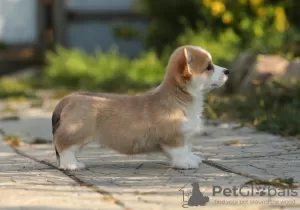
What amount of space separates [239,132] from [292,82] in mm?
1550

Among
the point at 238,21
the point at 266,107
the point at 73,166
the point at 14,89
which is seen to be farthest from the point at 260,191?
the point at 14,89

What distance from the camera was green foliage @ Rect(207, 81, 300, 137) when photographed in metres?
6.25

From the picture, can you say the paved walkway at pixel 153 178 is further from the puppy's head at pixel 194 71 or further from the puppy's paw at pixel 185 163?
the puppy's head at pixel 194 71

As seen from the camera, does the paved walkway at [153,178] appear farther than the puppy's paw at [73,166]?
No

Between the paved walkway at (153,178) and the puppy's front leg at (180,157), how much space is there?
0.06 m

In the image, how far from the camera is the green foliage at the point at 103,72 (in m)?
10.6

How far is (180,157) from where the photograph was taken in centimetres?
457

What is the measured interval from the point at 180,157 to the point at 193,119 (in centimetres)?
29

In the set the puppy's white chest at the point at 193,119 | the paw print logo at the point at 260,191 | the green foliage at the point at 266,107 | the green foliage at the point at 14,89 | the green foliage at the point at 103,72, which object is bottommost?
the green foliage at the point at 14,89

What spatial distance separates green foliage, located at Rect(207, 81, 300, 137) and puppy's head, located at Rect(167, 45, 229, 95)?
1613mm

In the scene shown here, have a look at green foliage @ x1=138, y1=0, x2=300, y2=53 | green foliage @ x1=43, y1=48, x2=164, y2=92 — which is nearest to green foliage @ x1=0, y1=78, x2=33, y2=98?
green foliage @ x1=43, y1=48, x2=164, y2=92

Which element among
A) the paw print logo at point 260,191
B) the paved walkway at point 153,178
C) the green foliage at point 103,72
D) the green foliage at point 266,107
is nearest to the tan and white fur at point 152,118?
the paved walkway at point 153,178

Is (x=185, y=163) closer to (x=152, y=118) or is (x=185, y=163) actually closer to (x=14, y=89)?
(x=152, y=118)

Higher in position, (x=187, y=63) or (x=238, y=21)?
(x=187, y=63)
